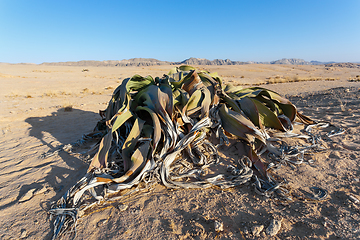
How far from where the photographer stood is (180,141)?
81.6 inches

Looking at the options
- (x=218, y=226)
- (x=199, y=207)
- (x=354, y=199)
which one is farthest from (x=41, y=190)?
(x=354, y=199)

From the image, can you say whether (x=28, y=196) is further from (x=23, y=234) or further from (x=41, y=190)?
(x=23, y=234)

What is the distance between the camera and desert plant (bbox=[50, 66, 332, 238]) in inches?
71.4

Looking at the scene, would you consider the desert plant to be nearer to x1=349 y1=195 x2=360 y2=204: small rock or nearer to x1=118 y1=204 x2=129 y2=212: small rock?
x1=118 y1=204 x2=129 y2=212: small rock

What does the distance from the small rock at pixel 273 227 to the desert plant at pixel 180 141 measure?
1.03 ft

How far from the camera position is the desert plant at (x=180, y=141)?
1.81 metres

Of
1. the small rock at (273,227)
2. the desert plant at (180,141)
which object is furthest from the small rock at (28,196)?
the small rock at (273,227)

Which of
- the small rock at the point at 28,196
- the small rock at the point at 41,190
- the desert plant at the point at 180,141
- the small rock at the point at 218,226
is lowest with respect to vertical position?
the small rock at the point at 28,196

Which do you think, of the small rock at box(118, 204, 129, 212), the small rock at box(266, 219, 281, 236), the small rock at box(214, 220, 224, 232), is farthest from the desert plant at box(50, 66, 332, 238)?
the small rock at box(214, 220, 224, 232)

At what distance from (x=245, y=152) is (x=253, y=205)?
0.77 meters

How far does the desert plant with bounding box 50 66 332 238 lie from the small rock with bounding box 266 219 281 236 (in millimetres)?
315

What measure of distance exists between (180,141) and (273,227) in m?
1.10

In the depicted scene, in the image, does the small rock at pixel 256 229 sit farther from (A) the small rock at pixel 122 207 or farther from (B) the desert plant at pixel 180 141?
(A) the small rock at pixel 122 207

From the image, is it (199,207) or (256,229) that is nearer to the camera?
(256,229)
